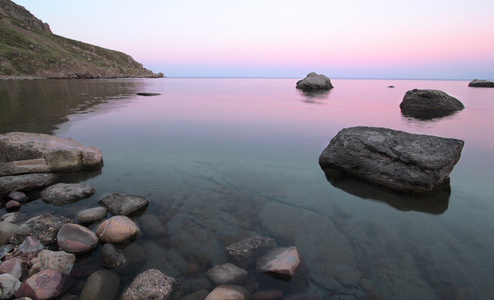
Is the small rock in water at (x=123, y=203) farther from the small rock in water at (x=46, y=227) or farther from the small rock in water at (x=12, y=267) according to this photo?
the small rock in water at (x=12, y=267)

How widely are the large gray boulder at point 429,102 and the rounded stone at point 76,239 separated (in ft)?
104

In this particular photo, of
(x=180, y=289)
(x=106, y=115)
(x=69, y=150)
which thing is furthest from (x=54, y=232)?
(x=106, y=115)

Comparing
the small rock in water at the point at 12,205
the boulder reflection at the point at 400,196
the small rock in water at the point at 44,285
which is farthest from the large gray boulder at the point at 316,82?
the small rock in water at the point at 44,285

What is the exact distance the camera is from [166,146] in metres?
11.7

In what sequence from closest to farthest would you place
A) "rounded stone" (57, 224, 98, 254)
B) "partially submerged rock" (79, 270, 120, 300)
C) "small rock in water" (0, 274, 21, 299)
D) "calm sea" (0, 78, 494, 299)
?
1. "small rock in water" (0, 274, 21, 299)
2. "partially submerged rock" (79, 270, 120, 300)
3. "calm sea" (0, 78, 494, 299)
4. "rounded stone" (57, 224, 98, 254)

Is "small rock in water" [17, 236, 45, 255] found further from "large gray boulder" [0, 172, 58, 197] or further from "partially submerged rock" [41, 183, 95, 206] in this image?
"large gray boulder" [0, 172, 58, 197]

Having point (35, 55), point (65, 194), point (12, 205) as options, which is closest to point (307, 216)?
point (65, 194)

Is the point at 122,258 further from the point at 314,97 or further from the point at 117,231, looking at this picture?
the point at 314,97

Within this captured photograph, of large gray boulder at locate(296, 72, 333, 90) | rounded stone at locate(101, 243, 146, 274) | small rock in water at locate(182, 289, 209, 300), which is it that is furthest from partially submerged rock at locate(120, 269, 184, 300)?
large gray boulder at locate(296, 72, 333, 90)

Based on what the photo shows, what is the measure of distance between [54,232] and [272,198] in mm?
5151

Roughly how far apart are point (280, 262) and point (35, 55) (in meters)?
118

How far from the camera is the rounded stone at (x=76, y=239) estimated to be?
471 cm

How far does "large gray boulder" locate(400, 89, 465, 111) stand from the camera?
26.7m

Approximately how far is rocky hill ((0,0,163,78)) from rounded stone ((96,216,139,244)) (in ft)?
314
